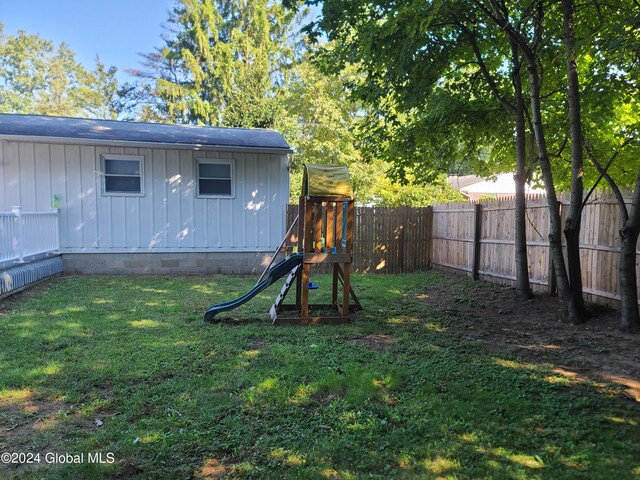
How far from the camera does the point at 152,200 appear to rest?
992 centimetres

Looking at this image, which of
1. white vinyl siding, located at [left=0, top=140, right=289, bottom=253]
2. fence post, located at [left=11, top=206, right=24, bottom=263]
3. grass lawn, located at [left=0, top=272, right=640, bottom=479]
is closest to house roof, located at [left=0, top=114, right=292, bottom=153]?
white vinyl siding, located at [left=0, top=140, right=289, bottom=253]

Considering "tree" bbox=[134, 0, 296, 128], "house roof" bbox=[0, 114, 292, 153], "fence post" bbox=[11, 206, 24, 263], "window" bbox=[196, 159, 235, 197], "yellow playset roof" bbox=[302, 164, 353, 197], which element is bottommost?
"fence post" bbox=[11, 206, 24, 263]

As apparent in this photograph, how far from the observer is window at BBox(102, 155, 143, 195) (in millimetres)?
9703

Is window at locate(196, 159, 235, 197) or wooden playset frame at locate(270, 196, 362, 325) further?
window at locate(196, 159, 235, 197)

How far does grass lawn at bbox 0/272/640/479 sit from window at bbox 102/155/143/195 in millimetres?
5165

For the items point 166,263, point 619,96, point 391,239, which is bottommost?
point 166,263

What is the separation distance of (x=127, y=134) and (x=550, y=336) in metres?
9.38

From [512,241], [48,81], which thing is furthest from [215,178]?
[48,81]

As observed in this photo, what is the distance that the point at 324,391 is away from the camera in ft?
10.9

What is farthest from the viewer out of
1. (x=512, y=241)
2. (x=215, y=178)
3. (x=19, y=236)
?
(x=215, y=178)

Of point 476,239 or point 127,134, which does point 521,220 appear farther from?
point 127,134

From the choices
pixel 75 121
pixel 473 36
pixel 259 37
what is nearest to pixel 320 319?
pixel 473 36

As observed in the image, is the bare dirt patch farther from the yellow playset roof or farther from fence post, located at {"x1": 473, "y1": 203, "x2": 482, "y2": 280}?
the yellow playset roof

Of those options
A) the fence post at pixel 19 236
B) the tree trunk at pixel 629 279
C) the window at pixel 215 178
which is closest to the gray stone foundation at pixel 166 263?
the window at pixel 215 178
